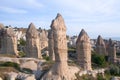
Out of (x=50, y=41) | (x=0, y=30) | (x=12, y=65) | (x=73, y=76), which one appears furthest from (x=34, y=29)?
(x=73, y=76)

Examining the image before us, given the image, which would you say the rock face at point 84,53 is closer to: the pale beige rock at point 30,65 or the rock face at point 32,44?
the rock face at point 32,44

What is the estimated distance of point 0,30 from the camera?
52.6 metres

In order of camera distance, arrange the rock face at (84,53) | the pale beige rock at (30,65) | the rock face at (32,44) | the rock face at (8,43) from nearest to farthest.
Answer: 1. the pale beige rock at (30,65)
2. the rock face at (84,53)
3. the rock face at (32,44)
4. the rock face at (8,43)

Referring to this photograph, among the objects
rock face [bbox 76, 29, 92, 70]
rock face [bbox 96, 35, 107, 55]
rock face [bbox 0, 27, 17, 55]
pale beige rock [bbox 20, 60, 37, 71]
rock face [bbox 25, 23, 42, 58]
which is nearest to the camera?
pale beige rock [bbox 20, 60, 37, 71]

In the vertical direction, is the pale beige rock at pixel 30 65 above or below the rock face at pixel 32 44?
below

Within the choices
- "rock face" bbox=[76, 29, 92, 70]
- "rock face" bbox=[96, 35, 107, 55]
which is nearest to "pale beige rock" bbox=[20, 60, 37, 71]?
"rock face" bbox=[76, 29, 92, 70]

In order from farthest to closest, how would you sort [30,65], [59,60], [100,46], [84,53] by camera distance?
[100,46] < [84,53] < [30,65] < [59,60]

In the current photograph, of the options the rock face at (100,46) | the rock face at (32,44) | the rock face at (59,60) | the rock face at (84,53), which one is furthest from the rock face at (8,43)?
the rock face at (59,60)

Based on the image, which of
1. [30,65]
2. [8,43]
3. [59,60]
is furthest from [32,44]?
[59,60]

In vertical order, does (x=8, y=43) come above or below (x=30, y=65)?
above

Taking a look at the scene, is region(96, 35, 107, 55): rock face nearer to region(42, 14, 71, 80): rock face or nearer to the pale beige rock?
the pale beige rock

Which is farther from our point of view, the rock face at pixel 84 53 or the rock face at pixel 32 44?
the rock face at pixel 32 44

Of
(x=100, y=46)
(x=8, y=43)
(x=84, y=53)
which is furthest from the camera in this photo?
(x=100, y=46)

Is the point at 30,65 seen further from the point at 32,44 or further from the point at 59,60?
the point at 32,44
